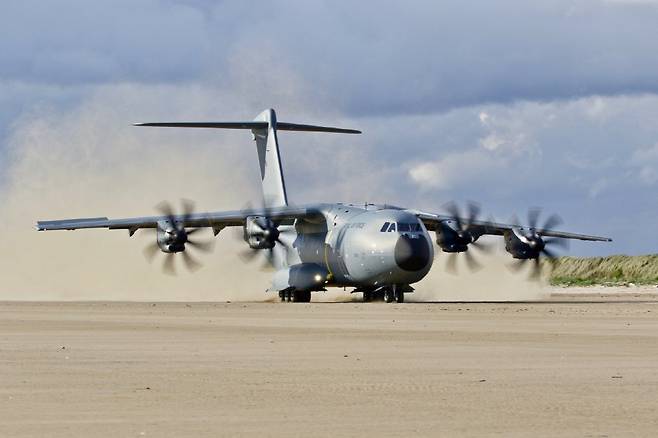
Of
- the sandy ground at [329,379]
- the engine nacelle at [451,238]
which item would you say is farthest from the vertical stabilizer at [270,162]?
the sandy ground at [329,379]

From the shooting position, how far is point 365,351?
896 inches

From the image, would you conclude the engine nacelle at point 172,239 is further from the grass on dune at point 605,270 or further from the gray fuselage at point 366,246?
the grass on dune at point 605,270

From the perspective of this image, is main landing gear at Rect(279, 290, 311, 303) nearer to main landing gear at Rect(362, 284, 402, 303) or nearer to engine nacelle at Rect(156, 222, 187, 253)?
main landing gear at Rect(362, 284, 402, 303)

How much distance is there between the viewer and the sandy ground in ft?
40.7

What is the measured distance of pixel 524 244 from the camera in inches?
2172

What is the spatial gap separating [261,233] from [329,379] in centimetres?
3635

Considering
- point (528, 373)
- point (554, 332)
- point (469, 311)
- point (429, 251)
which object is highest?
point (429, 251)

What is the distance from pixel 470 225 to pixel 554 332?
89.2 ft

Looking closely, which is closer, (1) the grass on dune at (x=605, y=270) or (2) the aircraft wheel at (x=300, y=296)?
(2) the aircraft wheel at (x=300, y=296)

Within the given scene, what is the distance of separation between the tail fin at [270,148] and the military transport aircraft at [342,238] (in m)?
3.45

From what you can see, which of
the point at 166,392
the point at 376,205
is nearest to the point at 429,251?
the point at 376,205

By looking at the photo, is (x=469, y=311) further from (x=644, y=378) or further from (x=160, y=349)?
(x=644, y=378)

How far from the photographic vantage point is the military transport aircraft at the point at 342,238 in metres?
51.4

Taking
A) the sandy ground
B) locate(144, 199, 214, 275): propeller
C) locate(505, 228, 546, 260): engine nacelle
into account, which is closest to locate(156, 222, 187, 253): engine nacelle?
locate(144, 199, 214, 275): propeller
